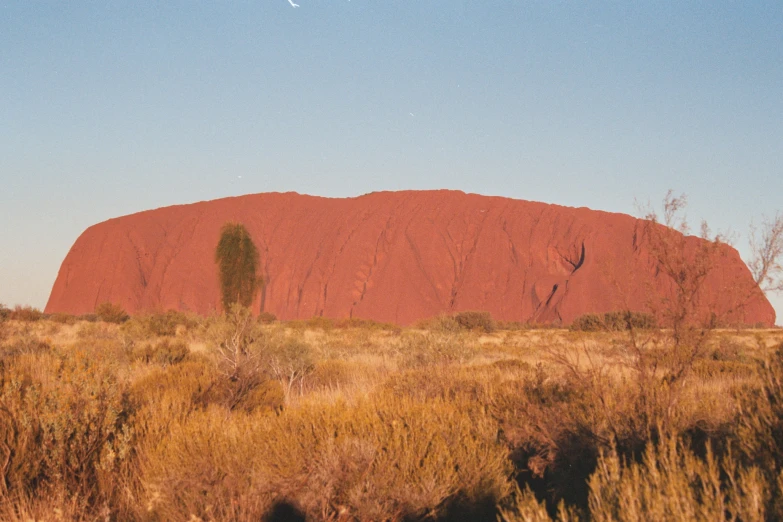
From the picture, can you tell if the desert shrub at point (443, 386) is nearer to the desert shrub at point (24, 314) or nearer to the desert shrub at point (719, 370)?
the desert shrub at point (719, 370)

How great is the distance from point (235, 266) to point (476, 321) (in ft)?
61.8

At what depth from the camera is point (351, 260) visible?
6562 cm

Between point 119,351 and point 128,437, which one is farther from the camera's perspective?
point 119,351

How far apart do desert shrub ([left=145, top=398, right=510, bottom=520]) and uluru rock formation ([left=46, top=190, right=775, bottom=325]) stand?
158 feet

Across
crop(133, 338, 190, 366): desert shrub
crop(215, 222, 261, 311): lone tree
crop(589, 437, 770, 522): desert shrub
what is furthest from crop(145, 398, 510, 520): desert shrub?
crop(215, 222, 261, 311): lone tree

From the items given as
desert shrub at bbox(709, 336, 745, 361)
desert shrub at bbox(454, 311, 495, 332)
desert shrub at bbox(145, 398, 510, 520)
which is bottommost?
desert shrub at bbox(454, 311, 495, 332)

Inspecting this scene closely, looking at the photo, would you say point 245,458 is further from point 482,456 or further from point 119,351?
point 119,351

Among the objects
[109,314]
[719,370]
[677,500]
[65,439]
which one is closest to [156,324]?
[109,314]

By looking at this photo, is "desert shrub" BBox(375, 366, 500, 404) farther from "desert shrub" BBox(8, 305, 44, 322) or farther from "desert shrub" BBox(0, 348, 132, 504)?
"desert shrub" BBox(8, 305, 44, 322)

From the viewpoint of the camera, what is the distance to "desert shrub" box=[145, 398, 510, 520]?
369 centimetres

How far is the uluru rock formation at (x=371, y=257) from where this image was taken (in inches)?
2314

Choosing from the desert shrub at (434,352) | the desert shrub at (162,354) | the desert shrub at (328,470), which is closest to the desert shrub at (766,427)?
the desert shrub at (328,470)

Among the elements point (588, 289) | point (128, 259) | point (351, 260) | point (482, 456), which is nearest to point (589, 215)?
point (588, 289)

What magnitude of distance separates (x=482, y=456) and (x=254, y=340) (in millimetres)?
8511
